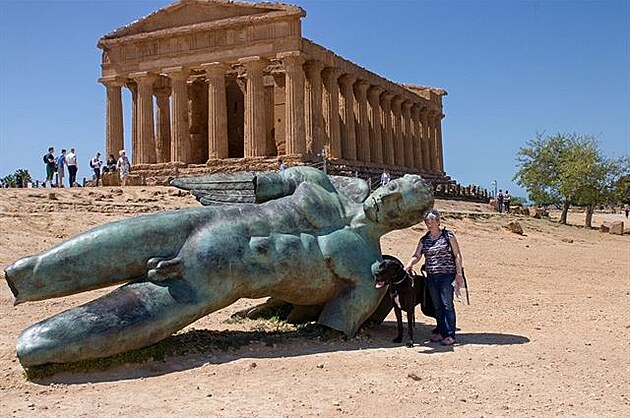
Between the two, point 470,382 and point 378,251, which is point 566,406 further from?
point 378,251

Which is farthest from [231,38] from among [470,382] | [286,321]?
[470,382]

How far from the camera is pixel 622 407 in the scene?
17.3ft

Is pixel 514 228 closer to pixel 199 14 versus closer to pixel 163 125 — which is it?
pixel 199 14

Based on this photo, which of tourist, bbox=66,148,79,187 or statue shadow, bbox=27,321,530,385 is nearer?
statue shadow, bbox=27,321,530,385

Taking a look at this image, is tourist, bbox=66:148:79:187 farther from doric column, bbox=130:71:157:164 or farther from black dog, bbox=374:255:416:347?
black dog, bbox=374:255:416:347

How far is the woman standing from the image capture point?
7.52m

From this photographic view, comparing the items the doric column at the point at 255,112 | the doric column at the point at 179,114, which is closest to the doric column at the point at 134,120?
the doric column at the point at 179,114

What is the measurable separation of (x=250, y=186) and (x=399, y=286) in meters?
1.83

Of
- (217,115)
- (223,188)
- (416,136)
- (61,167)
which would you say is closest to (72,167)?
(61,167)

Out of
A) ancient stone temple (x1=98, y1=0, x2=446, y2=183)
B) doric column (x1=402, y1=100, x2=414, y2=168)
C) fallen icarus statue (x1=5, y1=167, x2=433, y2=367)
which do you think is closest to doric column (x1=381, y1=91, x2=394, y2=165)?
ancient stone temple (x1=98, y1=0, x2=446, y2=183)

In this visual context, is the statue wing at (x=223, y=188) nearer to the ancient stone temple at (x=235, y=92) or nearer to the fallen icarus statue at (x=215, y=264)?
the fallen icarus statue at (x=215, y=264)

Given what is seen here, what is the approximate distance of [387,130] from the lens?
1981 inches

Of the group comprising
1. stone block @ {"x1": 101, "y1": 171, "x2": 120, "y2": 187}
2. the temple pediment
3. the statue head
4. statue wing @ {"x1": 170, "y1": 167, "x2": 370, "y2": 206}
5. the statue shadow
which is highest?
the temple pediment

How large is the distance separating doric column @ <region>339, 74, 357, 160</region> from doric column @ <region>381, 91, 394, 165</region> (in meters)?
7.16
